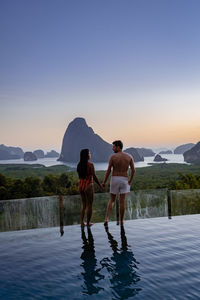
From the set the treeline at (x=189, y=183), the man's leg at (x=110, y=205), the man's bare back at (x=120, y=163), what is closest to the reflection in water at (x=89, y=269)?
the man's leg at (x=110, y=205)

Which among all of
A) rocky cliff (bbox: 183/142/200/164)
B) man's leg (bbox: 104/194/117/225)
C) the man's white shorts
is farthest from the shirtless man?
rocky cliff (bbox: 183/142/200/164)

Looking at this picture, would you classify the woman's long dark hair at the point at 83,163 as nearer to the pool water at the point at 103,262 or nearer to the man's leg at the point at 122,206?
the man's leg at the point at 122,206

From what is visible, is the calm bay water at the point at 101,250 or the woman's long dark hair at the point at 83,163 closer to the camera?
the calm bay water at the point at 101,250

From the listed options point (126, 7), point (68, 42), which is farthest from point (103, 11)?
point (68, 42)

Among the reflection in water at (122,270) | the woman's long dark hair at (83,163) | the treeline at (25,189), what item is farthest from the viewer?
the treeline at (25,189)

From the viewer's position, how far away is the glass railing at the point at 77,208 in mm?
6215

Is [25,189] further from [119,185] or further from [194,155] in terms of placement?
[194,155]

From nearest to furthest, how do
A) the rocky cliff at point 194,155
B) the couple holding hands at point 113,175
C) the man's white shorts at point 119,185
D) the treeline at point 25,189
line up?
the couple holding hands at point 113,175 < the man's white shorts at point 119,185 < the treeline at point 25,189 < the rocky cliff at point 194,155

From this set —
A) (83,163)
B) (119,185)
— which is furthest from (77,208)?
(83,163)

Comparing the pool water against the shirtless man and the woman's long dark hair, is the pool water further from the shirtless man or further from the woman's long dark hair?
the woman's long dark hair

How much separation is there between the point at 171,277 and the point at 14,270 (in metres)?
1.89

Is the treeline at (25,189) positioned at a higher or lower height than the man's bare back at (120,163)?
lower

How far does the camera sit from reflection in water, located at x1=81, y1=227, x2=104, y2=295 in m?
3.47

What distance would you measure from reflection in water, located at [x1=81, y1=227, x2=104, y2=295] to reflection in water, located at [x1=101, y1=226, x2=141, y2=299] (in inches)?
5.5
